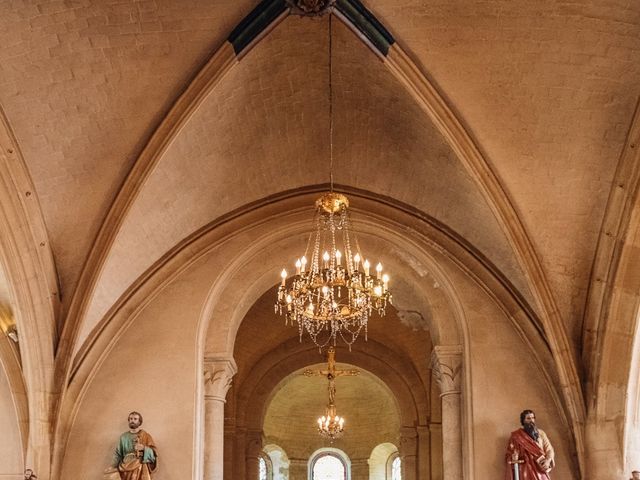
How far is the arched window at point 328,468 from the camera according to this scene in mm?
26188

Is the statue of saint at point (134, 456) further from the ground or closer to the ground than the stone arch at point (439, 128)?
closer to the ground

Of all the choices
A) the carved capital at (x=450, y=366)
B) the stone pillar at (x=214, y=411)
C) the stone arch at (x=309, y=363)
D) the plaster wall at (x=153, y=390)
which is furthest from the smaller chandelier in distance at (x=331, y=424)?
the plaster wall at (x=153, y=390)

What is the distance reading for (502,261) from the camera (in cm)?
1361

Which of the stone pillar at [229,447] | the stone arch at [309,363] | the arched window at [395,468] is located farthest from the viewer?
the arched window at [395,468]

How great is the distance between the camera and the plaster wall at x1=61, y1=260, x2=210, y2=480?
43.5 ft

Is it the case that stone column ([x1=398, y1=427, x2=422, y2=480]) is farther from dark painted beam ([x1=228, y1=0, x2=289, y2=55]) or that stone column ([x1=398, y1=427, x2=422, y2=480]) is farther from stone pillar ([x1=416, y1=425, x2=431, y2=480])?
dark painted beam ([x1=228, y1=0, x2=289, y2=55])

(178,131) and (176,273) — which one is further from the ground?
(178,131)

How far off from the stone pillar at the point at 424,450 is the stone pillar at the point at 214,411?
6.96 meters

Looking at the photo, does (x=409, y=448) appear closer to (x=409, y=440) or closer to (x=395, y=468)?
(x=409, y=440)

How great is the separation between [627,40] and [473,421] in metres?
5.46

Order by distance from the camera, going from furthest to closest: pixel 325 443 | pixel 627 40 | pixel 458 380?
pixel 325 443, pixel 458 380, pixel 627 40

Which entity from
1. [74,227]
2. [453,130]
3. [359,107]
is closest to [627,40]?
[453,130]

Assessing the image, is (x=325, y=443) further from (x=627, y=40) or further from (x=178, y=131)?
(x=627, y=40)

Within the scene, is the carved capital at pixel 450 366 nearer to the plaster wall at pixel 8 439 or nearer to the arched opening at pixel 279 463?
the plaster wall at pixel 8 439
